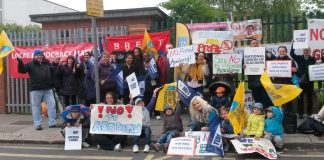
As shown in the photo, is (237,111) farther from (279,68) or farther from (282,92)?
(279,68)

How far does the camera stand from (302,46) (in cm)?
987

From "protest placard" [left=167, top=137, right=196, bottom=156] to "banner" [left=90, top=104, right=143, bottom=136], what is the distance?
2.96ft

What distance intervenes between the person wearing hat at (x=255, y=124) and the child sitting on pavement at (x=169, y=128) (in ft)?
4.20

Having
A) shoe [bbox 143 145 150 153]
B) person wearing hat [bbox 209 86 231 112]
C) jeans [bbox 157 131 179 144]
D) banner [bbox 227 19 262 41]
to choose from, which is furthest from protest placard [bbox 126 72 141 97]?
banner [bbox 227 19 262 41]

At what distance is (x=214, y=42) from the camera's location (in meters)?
10.5

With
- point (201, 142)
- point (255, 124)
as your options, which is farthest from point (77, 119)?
point (255, 124)

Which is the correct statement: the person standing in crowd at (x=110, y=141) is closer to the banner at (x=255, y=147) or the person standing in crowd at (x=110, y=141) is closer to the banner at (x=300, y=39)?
the banner at (x=255, y=147)

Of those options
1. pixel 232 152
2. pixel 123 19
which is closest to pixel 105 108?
pixel 232 152

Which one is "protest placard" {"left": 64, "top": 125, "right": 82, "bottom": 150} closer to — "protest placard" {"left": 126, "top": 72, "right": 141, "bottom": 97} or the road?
the road

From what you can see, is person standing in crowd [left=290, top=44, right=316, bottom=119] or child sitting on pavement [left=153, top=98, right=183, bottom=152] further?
person standing in crowd [left=290, top=44, right=316, bottom=119]

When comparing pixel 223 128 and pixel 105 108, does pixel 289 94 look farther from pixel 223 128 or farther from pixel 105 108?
pixel 105 108

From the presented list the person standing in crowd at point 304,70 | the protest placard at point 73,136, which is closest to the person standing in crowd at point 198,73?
the person standing in crowd at point 304,70

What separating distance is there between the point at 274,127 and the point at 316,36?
3.15 m

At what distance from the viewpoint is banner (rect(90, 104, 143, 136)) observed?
852cm
